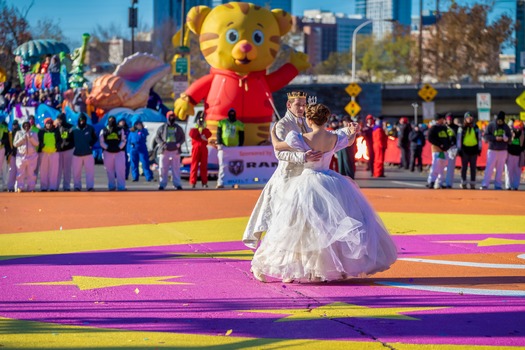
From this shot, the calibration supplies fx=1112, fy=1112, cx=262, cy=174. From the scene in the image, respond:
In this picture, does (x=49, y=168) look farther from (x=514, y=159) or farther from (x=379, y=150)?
(x=514, y=159)

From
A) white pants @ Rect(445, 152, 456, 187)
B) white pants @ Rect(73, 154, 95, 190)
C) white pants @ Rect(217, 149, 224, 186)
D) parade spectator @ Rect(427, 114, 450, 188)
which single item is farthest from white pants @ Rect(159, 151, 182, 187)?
white pants @ Rect(445, 152, 456, 187)

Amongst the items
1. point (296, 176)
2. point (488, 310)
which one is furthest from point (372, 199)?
point (488, 310)

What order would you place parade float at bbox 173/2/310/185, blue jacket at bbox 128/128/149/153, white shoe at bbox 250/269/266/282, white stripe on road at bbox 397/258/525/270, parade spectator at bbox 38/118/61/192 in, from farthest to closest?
blue jacket at bbox 128/128/149/153 < parade float at bbox 173/2/310/185 < parade spectator at bbox 38/118/61/192 < white stripe on road at bbox 397/258/525/270 < white shoe at bbox 250/269/266/282

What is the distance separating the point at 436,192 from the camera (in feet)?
81.6

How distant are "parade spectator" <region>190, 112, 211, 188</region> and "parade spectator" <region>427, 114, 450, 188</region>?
5284 millimetres

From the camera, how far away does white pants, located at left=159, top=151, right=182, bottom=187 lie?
25781mm

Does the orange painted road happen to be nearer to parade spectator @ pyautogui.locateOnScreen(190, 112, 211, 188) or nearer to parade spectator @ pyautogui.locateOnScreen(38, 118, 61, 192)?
parade spectator @ pyautogui.locateOnScreen(38, 118, 61, 192)

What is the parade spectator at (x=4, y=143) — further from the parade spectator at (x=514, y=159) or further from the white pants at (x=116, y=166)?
the parade spectator at (x=514, y=159)

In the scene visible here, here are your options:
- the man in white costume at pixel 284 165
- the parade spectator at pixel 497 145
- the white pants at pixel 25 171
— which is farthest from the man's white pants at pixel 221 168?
the man in white costume at pixel 284 165

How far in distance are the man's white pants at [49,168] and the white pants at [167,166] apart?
7.86ft

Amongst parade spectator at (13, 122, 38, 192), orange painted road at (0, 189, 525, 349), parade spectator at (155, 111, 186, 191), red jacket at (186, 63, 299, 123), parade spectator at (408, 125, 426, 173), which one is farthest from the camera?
parade spectator at (408, 125, 426, 173)

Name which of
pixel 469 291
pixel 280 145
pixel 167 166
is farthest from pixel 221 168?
pixel 469 291

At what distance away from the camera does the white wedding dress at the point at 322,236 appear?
34.0ft

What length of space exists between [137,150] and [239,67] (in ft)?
13.0
